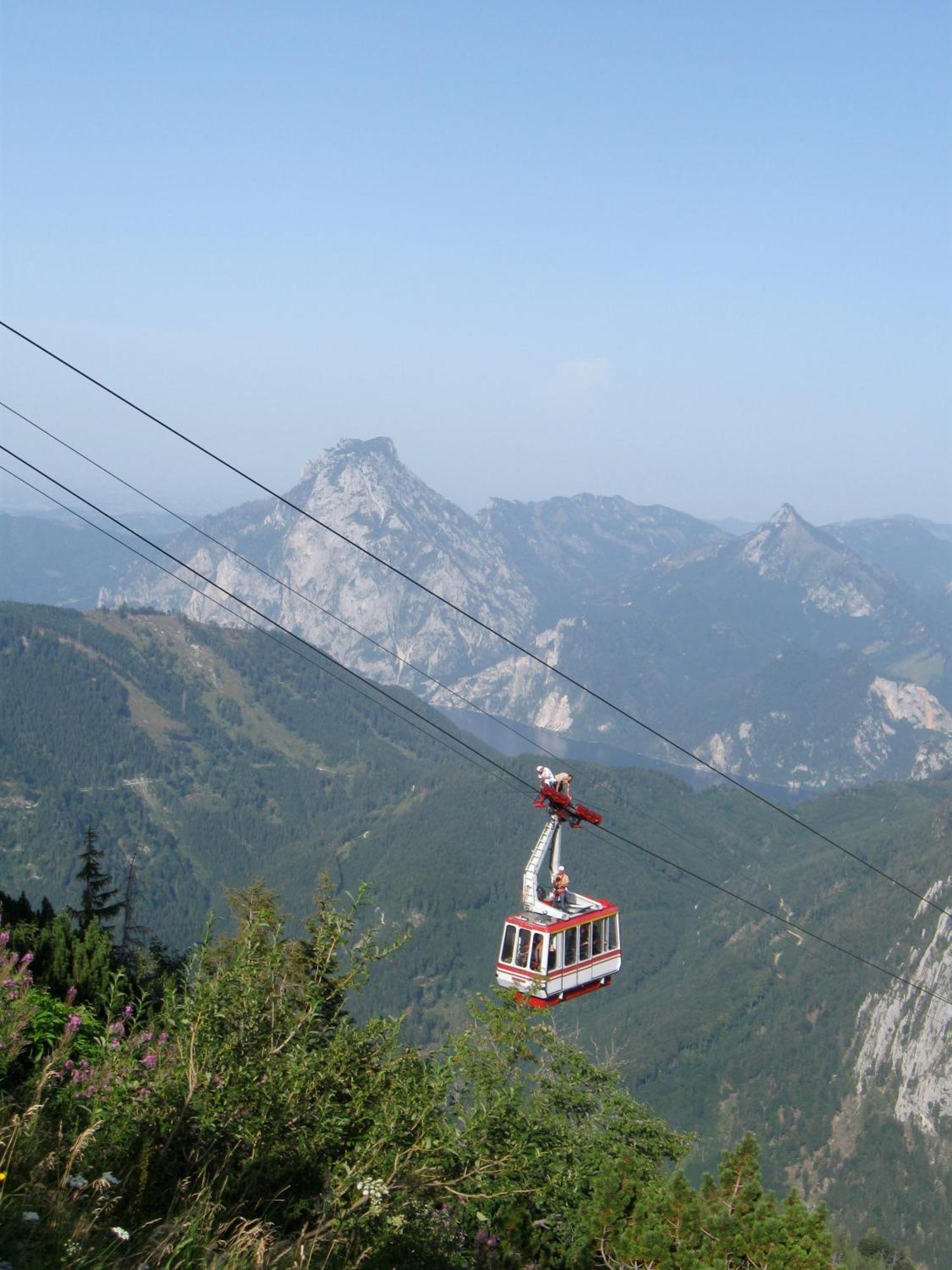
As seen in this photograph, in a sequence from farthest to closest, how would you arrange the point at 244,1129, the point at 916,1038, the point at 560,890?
the point at 916,1038 < the point at 560,890 < the point at 244,1129

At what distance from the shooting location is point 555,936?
2633 centimetres

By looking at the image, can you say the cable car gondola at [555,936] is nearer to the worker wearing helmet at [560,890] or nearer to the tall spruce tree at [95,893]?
the worker wearing helmet at [560,890]

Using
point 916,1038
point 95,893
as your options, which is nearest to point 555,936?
point 95,893

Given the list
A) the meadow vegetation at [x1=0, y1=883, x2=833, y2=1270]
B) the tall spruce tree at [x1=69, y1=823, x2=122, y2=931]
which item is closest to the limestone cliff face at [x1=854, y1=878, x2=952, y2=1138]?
the tall spruce tree at [x1=69, y1=823, x2=122, y2=931]

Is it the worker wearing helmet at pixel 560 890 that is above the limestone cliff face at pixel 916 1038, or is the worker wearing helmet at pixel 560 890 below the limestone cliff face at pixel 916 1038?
above

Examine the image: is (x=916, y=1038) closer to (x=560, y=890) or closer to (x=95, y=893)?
(x=95, y=893)

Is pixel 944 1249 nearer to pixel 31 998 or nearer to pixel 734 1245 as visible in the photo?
pixel 734 1245

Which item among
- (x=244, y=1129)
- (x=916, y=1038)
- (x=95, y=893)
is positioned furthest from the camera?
(x=916, y=1038)

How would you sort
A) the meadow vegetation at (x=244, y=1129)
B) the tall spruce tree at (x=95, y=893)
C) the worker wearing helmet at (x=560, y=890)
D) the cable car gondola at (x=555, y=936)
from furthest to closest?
the tall spruce tree at (x=95, y=893) → the worker wearing helmet at (x=560, y=890) → the cable car gondola at (x=555, y=936) → the meadow vegetation at (x=244, y=1129)

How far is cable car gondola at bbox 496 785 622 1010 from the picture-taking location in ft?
84.1

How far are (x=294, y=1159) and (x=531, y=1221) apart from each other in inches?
471

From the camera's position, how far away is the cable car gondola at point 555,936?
25625mm

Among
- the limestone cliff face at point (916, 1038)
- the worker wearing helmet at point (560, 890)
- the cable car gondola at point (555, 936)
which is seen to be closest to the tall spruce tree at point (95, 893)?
the worker wearing helmet at point (560, 890)

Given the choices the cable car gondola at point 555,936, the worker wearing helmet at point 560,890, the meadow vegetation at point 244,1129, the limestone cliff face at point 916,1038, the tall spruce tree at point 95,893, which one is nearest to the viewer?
the meadow vegetation at point 244,1129
